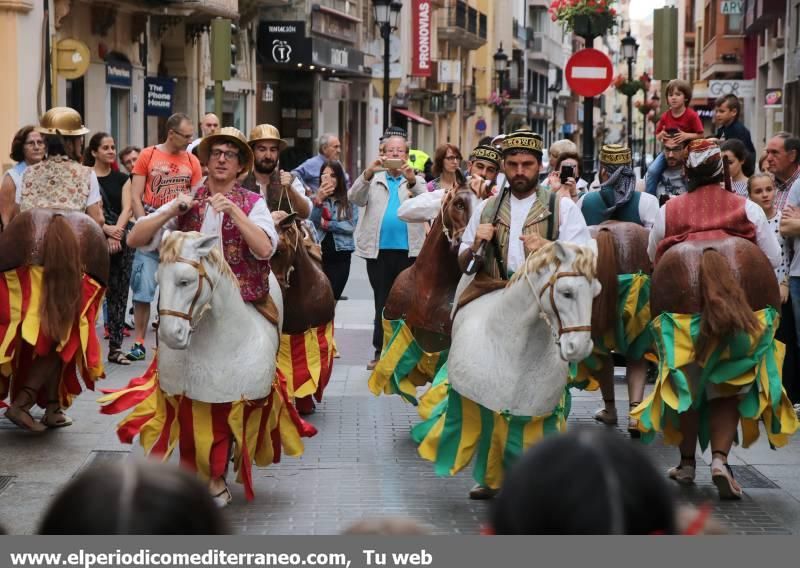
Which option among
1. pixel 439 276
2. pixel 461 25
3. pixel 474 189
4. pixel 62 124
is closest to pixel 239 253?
pixel 474 189

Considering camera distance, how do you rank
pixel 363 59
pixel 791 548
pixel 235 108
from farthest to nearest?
pixel 363 59 → pixel 235 108 → pixel 791 548

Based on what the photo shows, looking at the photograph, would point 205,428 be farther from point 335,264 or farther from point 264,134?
point 335,264

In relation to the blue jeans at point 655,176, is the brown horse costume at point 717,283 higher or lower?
lower

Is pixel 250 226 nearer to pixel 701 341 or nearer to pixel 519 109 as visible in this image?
pixel 701 341

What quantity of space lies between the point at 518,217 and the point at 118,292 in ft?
20.0

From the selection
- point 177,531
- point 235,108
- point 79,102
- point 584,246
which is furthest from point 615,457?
point 235,108

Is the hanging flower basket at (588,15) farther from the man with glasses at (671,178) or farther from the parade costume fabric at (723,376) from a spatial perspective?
the parade costume fabric at (723,376)

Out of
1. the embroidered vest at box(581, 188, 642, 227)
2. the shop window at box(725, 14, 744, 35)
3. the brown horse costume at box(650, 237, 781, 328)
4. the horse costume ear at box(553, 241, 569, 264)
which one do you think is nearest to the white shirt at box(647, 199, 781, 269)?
the brown horse costume at box(650, 237, 781, 328)

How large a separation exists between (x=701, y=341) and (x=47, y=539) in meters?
5.67

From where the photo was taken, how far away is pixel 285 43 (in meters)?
36.4

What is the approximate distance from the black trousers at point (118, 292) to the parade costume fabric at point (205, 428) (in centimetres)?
507

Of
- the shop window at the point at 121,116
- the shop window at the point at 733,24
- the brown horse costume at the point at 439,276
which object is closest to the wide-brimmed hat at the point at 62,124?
the brown horse costume at the point at 439,276

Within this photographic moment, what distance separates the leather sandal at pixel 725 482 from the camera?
783 centimetres

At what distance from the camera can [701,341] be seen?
780 centimetres
